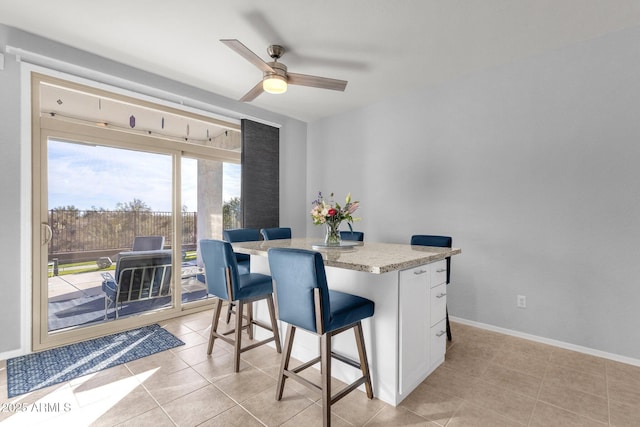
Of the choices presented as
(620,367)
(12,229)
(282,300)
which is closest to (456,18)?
(282,300)

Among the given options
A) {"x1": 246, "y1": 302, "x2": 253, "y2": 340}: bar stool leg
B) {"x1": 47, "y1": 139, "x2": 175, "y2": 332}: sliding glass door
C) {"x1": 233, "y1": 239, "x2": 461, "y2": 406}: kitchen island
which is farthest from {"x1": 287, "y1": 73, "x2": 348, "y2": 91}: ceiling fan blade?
{"x1": 246, "y1": 302, "x2": 253, "y2": 340}: bar stool leg

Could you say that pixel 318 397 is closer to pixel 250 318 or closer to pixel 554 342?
pixel 250 318

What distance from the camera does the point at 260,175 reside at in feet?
14.3

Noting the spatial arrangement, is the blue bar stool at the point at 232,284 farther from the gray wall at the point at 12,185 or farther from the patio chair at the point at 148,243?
the gray wall at the point at 12,185

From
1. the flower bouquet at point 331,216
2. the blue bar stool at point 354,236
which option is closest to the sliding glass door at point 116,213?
the blue bar stool at point 354,236

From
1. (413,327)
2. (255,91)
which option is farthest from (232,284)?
(255,91)

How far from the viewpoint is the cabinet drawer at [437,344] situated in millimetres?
2219

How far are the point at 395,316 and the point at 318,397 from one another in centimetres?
75

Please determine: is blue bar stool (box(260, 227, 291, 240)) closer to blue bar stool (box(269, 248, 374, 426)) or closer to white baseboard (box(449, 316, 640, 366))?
blue bar stool (box(269, 248, 374, 426))

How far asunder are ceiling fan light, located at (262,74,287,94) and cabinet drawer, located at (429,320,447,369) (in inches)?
86.9

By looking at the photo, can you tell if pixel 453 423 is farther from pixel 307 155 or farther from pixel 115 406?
pixel 307 155

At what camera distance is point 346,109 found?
4.44 m

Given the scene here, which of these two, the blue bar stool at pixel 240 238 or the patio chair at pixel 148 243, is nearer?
the blue bar stool at pixel 240 238

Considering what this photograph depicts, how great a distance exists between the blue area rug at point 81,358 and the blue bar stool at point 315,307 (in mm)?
1550
